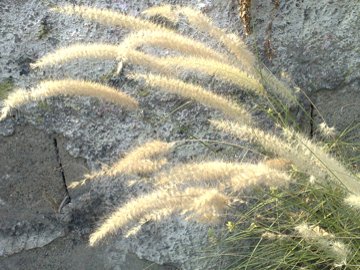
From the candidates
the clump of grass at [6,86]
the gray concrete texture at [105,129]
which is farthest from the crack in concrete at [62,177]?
the clump of grass at [6,86]

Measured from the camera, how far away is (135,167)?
5.92ft

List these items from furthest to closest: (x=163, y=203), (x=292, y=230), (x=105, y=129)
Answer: (x=105, y=129) < (x=292, y=230) < (x=163, y=203)

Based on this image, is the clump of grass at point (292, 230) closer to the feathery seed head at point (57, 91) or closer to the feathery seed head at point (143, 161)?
the feathery seed head at point (143, 161)

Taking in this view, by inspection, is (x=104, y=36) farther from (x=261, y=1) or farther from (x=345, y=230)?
(x=345, y=230)

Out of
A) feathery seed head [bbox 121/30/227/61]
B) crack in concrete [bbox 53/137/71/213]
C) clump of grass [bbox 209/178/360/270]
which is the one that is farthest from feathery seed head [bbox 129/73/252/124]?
crack in concrete [bbox 53/137/71/213]

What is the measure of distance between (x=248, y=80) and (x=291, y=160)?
27cm

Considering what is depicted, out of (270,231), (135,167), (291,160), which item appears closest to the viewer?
(291,160)

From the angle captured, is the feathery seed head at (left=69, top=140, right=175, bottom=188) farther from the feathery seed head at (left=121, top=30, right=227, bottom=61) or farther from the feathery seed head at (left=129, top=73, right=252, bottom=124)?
the feathery seed head at (left=121, top=30, right=227, bottom=61)

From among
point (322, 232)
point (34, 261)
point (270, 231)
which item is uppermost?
point (322, 232)

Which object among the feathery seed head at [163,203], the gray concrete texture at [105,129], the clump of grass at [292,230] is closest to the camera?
the feathery seed head at [163,203]

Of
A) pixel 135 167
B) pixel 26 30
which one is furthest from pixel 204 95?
pixel 26 30

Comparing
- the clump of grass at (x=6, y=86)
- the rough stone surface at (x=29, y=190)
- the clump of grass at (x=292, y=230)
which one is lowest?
the rough stone surface at (x=29, y=190)

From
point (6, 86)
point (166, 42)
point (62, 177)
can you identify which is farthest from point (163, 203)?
point (6, 86)

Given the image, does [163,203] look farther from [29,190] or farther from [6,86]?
[6,86]
